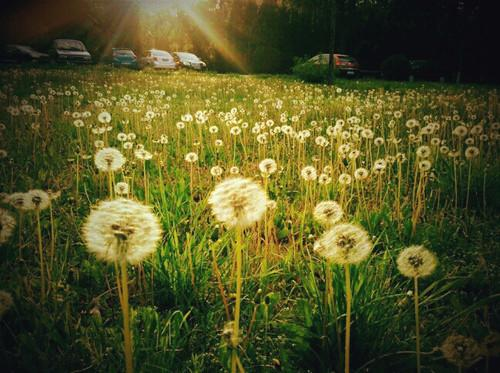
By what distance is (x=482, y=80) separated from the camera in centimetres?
2664

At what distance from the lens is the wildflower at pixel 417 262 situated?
1220 mm

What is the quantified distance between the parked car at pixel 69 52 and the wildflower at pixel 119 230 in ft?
95.6

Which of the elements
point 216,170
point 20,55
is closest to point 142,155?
point 216,170

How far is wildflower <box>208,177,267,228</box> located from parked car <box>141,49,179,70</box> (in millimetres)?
29448

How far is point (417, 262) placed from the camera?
125 cm

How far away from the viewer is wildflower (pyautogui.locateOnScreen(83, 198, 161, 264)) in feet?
3.36

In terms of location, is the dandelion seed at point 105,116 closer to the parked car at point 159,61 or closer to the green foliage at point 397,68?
the parked car at point 159,61

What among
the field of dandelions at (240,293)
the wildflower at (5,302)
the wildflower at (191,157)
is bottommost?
the field of dandelions at (240,293)

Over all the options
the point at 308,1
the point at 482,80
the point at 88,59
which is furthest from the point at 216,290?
the point at 308,1

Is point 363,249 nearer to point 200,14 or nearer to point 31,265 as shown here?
point 31,265

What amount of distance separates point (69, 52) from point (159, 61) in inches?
258

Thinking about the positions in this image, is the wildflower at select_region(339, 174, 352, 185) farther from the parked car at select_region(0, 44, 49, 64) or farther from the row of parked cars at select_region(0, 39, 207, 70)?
the parked car at select_region(0, 44, 49, 64)

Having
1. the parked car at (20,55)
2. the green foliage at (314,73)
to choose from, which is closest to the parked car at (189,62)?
the parked car at (20,55)

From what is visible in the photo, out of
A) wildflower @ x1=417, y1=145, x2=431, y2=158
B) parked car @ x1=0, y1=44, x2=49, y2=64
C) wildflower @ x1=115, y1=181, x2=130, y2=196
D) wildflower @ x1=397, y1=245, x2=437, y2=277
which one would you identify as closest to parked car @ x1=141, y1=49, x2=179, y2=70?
parked car @ x1=0, y1=44, x2=49, y2=64
